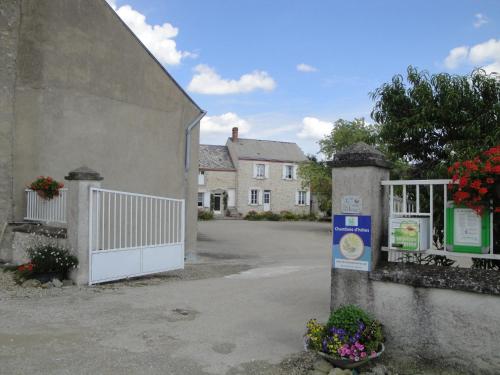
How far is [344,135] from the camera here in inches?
1271

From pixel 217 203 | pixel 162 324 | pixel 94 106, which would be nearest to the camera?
pixel 162 324

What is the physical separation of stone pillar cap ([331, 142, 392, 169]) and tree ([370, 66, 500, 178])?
1846 millimetres

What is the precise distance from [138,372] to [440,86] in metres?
5.55

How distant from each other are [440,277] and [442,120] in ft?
10.2

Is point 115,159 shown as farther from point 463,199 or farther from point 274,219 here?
point 274,219

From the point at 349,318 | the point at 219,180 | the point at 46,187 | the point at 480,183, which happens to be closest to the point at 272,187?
the point at 219,180

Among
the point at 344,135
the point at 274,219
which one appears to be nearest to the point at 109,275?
the point at 344,135

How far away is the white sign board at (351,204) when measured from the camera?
494cm

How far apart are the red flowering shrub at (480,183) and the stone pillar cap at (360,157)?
31.1 inches

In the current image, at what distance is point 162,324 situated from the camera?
6145 millimetres

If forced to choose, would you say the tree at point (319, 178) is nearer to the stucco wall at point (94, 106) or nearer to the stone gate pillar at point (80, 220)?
the stucco wall at point (94, 106)

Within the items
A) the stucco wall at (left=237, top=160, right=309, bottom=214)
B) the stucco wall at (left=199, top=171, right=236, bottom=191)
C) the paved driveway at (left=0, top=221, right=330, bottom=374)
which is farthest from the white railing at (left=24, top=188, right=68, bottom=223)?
the stucco wall at (left=237, top=160, right=309, bottom=214)

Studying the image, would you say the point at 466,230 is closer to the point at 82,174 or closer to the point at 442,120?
the point at 442,120

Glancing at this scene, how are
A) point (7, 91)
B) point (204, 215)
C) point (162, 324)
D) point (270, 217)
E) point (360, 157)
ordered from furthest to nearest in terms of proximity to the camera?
point (270, 217)
point (204, 215)
point (7, 91)
point (162, 324)
point (360, 157)
